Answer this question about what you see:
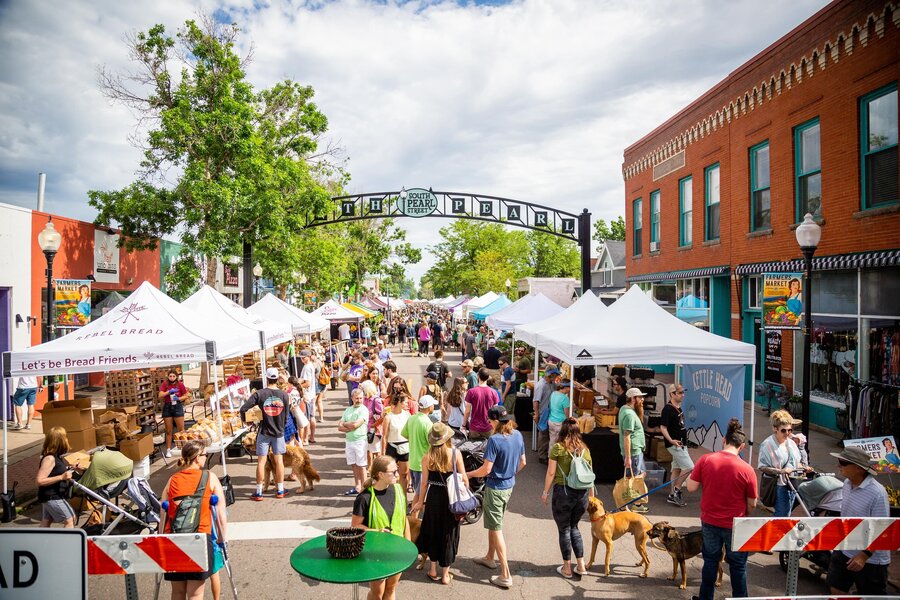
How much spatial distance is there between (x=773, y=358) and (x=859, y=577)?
10807 mm

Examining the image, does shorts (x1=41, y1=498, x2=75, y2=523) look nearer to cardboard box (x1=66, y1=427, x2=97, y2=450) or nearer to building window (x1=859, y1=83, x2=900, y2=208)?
cardboard box (x1=66, y1=427, x2=97, y2=450)

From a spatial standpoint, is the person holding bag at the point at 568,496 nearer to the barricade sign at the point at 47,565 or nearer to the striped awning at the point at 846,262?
the barricade sign at the point at 47,565

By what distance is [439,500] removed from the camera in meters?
5.96

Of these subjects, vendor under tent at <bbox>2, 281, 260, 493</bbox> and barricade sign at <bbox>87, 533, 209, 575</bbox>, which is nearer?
barricade sign at <bbox>87, 533, 209, 575</bbox>

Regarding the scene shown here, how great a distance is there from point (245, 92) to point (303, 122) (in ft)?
10.5

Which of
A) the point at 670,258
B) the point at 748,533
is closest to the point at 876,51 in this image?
the point at 670,258

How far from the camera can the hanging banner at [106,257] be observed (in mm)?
17016

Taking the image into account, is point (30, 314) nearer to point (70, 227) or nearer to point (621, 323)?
point (70, 227)

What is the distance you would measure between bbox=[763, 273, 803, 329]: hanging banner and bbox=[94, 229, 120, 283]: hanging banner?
16.7m

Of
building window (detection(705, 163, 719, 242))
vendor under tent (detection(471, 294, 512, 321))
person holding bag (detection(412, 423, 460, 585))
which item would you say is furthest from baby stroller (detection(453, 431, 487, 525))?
vendor under tent (detection(471, 294, 512, 321))

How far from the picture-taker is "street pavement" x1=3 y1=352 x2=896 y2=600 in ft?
19.5

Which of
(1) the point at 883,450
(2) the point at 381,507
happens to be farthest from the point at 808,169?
(2) the point at 381,507

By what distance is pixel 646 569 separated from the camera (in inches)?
249

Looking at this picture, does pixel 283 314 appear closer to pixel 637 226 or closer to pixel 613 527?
pixel 613 527
